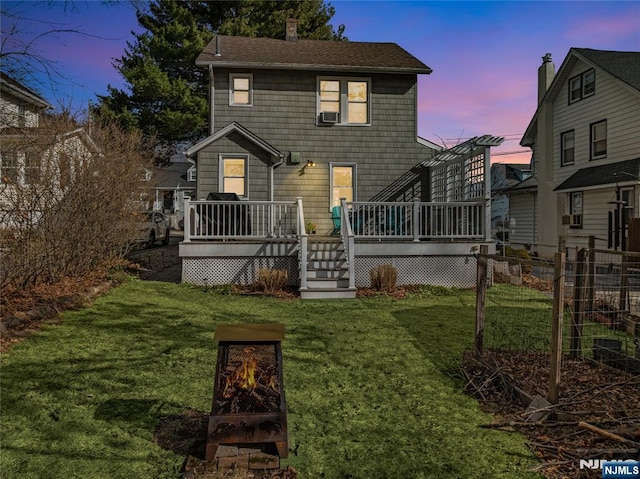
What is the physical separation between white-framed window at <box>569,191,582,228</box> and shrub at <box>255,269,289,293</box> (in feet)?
44.5

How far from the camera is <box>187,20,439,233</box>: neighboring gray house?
43.4 ft

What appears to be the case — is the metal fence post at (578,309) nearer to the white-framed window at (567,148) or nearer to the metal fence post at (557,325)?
the metal fence post at (557,325)

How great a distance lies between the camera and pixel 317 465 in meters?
3.01

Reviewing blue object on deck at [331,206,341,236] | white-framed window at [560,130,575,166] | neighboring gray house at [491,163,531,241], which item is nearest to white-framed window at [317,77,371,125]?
blue object on deck at [331,206,341,236]

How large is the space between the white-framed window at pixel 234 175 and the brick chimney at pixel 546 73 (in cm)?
1555

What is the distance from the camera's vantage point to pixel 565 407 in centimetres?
373

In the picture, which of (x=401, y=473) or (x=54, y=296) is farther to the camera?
(x=54, y=296)

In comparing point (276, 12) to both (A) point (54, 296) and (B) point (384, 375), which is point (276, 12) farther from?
(B) point (384, 375)

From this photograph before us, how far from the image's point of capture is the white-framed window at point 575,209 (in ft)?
56.7

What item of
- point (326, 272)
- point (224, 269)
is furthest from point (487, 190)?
point (224, 269)

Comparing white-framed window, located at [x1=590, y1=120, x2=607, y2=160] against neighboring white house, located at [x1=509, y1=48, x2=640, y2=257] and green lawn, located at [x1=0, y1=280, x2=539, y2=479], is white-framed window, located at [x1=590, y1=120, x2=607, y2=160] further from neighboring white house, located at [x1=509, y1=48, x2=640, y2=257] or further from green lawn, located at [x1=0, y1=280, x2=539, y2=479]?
green lawn, located at [x1=0, y1=280, x2=539, y2=479]

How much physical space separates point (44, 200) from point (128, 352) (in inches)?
143

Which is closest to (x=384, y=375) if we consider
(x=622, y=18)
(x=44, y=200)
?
(x=44, y=200)

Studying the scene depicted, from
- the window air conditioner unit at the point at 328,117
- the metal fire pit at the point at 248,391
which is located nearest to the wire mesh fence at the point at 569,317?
the metal fire pit at the point at 248,391
